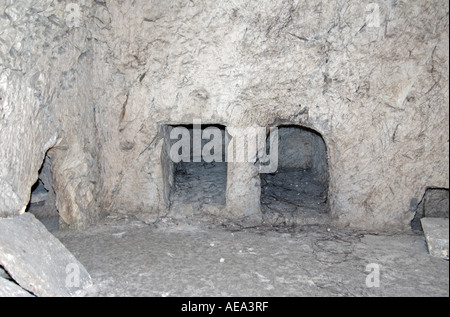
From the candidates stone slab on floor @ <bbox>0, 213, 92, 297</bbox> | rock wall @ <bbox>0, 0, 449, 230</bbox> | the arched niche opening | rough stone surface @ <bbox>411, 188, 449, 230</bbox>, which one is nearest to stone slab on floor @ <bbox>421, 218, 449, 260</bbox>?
rock wall @ <bbox>0, 0, 449, 230</bbox>

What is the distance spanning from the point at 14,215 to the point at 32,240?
44 centimetres

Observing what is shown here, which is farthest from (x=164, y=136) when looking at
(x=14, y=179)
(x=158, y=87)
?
(x=14, y=179)

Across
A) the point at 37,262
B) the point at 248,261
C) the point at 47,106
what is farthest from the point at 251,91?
the point at 37,262

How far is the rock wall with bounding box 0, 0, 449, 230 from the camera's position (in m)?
4.82

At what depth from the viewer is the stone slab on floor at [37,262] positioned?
3512 mm

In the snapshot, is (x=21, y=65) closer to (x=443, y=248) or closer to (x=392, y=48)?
(x=392, y=48)

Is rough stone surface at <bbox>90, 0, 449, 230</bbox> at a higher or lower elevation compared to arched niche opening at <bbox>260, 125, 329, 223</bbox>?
higher

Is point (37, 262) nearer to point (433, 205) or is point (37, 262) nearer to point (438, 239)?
point (438, 239)

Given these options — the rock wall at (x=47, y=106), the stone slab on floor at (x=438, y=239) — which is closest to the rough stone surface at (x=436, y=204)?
the stone slab on floor at (x=438, y=239)

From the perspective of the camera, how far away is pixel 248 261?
4.39 metres

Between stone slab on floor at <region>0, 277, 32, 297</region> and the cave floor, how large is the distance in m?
0.57

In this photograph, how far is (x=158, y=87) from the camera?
5.39m

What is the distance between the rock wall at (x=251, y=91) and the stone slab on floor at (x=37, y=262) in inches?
31.8

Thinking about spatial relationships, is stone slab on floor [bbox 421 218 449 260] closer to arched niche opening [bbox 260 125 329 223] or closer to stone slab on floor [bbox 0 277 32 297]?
arched niche opening [bbox 260 125 329 223]
